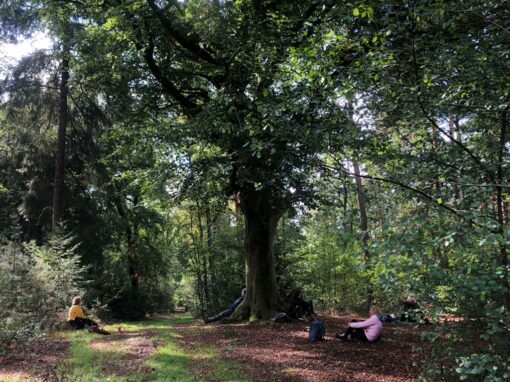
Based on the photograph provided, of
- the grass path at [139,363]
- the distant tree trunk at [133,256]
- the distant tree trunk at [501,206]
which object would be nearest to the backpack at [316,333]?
the grass path at [139,363]

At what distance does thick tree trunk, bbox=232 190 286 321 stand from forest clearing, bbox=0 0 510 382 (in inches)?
2.6

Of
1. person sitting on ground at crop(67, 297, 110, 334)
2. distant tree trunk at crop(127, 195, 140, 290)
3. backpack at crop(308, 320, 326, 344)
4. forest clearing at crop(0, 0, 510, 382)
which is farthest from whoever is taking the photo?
distant tree trunk at crop(127, 195, 140, 290)

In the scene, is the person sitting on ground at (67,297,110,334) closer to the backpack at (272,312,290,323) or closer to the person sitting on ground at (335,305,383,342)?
the backpack at (272,312,290,323)

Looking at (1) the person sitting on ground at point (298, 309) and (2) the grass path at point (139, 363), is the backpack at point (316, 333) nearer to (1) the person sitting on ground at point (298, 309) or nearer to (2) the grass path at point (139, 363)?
(2) the grass path at point (139, 363)

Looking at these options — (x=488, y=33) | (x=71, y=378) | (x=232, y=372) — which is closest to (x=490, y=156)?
(x=488, y=33)

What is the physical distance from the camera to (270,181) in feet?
16.8

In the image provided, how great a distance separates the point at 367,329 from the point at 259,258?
472 centimetres

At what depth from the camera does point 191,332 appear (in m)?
11.8

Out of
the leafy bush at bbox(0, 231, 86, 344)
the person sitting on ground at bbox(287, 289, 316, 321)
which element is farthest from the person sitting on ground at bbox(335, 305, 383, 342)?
the leafy bush at bbox(0, 231, 86, 344)

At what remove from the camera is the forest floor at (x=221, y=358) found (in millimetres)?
6965

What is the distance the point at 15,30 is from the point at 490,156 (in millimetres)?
18111

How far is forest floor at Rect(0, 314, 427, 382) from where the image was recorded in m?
6.96

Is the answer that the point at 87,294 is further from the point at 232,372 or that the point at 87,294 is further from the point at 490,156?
the point at 490,156

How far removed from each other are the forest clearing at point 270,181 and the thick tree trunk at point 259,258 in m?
0.07
